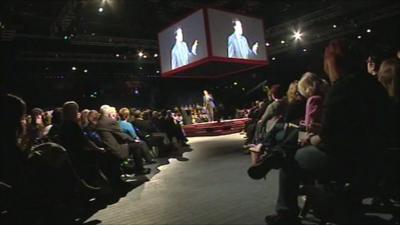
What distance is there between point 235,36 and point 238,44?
24 centimetres

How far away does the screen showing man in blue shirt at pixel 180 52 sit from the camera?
32.8ft

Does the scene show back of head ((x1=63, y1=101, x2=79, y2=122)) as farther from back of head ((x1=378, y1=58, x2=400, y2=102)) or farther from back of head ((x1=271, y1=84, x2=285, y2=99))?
back of head ((x1=378, y1=58, x2=400, y2=102))

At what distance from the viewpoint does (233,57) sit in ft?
33.1

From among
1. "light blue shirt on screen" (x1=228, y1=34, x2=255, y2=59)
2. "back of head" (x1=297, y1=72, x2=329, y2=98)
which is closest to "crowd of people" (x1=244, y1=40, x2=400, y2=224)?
"back of head" (x1=297, y1=72, x2=329, y2=98)

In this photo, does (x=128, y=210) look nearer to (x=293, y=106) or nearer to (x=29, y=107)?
(x=293, y=106)

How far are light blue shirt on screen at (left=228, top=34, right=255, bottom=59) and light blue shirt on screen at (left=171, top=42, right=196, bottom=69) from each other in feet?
3.71

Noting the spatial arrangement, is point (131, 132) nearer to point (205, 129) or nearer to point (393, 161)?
point (393, 161)

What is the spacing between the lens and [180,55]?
34.2 ft

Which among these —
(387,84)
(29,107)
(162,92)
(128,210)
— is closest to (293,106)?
(387,84)

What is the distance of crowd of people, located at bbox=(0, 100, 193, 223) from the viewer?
2.74 m

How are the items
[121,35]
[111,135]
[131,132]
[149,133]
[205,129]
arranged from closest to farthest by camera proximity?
[111,135] → [131,132] → [149,133] → [205,129] → [121,35]

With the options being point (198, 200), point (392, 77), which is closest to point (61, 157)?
point (198, 200)

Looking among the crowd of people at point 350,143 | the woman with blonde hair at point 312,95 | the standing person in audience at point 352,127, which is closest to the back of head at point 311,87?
the woman with blonde hair at point 312,95

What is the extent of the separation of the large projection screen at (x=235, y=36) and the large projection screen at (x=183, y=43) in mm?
312
